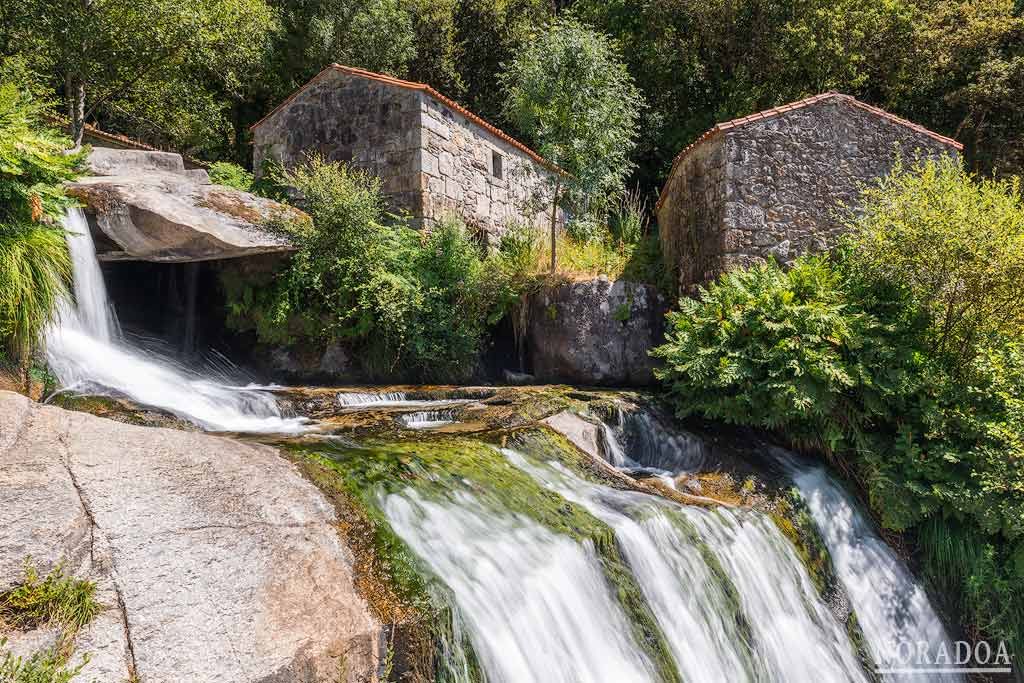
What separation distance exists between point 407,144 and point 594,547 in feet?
33.6

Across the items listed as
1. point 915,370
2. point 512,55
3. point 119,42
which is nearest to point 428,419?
point 915,370

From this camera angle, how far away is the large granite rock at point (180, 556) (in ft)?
8.38

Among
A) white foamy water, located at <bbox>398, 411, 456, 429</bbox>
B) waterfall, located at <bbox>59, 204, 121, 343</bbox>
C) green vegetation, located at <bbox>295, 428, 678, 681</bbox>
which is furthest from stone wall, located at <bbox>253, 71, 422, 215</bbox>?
green vegetation, located at <bbox>295, 428, 678, 681</bbox>

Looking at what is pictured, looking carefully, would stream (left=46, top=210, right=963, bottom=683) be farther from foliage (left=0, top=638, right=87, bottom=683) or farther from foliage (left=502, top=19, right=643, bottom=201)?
foliage (left=502, top=19, right=643, bottom=201)

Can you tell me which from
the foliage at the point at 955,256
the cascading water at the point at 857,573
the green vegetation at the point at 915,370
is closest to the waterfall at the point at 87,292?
the green vegetation at the point at 915,370

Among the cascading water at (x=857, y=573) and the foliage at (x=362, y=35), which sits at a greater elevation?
the foliage at (x=362, y=35)

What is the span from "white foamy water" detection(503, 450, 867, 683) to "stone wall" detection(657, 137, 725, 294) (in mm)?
4514

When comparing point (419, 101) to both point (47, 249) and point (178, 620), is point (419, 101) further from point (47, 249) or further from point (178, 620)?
point (178, 620)

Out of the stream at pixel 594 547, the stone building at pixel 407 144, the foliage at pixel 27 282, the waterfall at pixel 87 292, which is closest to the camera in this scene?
the stream at pixel 594 547

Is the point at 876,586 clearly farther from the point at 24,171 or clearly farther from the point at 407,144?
the point at 407,144

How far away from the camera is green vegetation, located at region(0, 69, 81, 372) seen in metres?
5.64

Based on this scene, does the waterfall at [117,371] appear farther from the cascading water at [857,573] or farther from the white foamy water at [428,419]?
the cascading water at [857,573]

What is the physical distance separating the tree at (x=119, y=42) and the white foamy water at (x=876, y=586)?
567 inches

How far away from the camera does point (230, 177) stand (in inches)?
538
